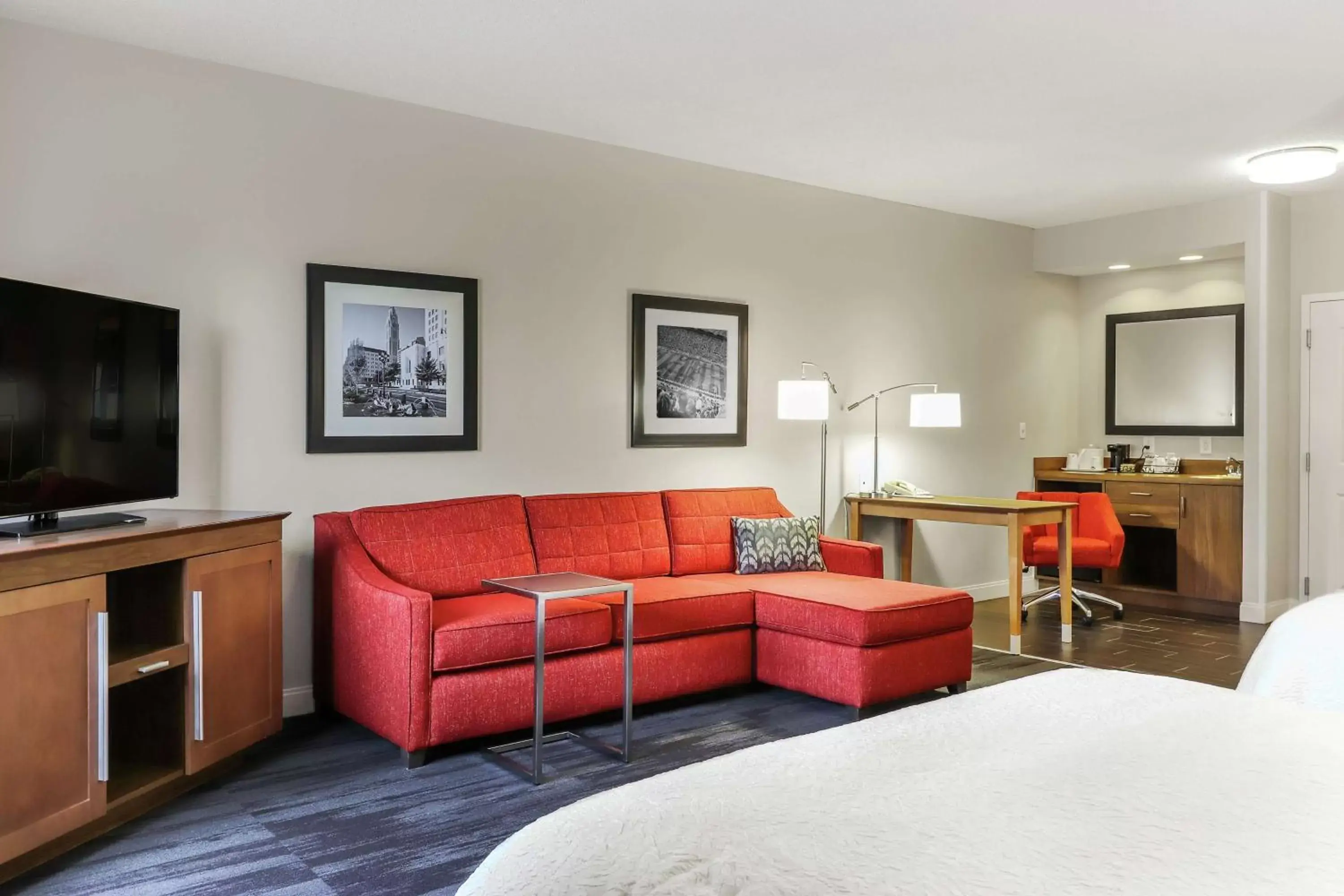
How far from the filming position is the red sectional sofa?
346 centimetres

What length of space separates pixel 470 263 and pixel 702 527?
170 centimetres

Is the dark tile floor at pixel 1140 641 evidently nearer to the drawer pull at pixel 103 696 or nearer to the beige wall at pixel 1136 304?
the beige wall at pixel 1136 304

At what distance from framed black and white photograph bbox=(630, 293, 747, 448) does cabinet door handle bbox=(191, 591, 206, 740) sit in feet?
7.86

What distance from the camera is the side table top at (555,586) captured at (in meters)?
3.25

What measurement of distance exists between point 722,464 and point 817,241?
4.92 feet

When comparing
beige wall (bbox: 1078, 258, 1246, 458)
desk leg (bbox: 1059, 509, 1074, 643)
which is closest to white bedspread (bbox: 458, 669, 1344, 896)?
desk leg (bbox: 1059, 509, 1074, 643)

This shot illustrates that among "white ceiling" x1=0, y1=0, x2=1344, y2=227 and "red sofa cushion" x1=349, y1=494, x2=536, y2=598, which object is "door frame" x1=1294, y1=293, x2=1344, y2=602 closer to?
"white ceiling" x1=0, y1=0, x2=1344, y2=227

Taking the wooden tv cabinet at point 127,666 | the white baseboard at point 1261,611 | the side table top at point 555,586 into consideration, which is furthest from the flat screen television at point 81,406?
the white baseboard at point 1261,611

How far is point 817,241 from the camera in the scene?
19.1ft

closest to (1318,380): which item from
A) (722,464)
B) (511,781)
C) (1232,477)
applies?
(1232,477)

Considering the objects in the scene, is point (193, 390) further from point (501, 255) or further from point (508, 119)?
point (508, 119)

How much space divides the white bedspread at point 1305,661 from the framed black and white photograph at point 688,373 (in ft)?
10.4

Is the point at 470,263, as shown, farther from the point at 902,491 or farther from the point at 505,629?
the point at 902,491

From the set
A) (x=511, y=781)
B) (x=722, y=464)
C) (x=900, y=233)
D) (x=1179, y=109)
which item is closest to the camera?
(x=511, y=781)
